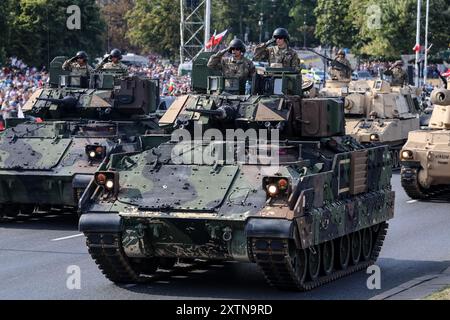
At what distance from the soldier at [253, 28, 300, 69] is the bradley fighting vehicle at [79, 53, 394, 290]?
807 mm

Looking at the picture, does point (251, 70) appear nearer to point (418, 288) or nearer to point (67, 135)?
point (418, 288)

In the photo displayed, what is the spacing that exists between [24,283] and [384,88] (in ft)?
73.7

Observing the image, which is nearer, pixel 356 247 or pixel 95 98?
pixel 356 247

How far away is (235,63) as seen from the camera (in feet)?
64.4

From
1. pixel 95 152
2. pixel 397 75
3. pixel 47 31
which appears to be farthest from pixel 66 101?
pixel 47 31

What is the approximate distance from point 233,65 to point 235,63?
45 millimetres

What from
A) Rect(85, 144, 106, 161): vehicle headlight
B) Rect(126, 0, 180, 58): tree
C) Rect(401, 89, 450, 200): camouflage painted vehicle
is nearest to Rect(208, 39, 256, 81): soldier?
Rect(85, 144, 106, 161): vehicle headlight

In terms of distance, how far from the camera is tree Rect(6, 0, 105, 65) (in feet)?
154

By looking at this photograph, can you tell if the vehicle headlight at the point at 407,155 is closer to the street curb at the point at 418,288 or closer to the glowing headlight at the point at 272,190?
the street curb at the point at 418,288

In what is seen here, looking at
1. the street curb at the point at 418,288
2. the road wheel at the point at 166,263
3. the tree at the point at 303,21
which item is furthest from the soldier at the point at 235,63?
the tree at the point at 303,21
